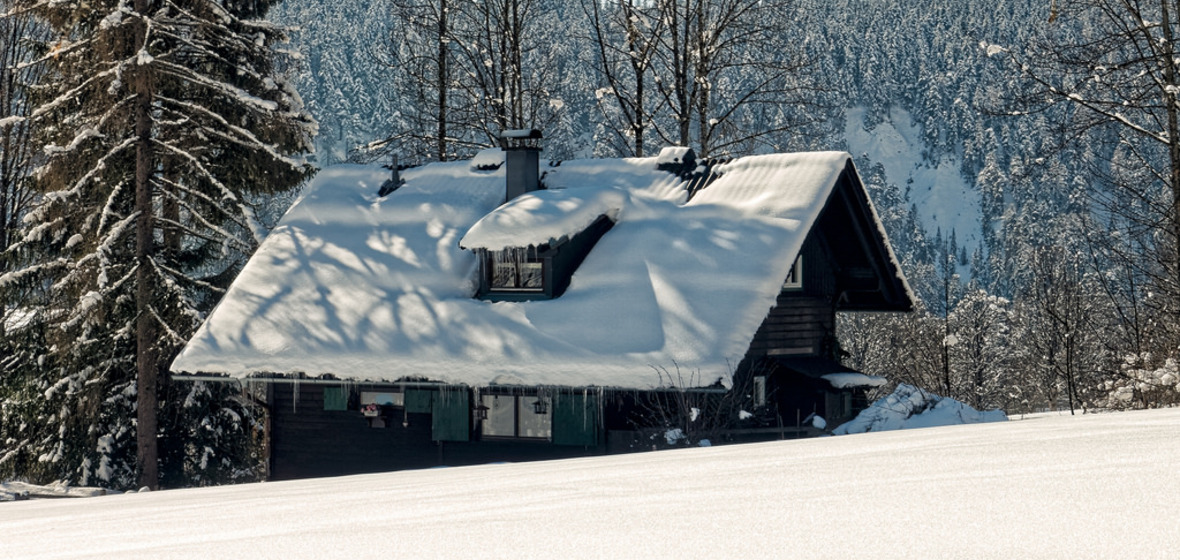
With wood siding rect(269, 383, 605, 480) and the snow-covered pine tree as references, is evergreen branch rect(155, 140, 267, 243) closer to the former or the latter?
the snow-covered pine tree

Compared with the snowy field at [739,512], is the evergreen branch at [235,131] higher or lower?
higher

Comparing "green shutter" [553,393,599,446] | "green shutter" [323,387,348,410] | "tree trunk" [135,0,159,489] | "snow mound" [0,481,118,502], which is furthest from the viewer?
"tree trunk" [135,0,159,489]

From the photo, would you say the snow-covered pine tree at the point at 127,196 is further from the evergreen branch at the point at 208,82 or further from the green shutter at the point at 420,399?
the green shutter at the point at 420,399

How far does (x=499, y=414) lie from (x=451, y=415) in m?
1.05

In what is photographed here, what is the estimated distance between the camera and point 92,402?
24141 mm

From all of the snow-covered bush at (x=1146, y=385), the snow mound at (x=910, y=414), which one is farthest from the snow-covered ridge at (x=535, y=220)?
the snow-covered bush at (x=1146, y=385)

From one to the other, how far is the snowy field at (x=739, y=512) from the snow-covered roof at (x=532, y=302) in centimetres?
1236

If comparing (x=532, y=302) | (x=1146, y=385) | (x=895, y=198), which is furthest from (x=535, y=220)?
(x=895, y=198)

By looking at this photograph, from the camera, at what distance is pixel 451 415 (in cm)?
2198

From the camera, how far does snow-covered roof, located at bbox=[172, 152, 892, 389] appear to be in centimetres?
2031

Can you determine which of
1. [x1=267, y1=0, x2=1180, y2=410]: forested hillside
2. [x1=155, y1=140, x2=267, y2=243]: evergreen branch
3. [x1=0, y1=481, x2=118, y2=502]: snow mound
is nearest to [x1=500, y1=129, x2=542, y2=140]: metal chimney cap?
[x1=267, y1=0, x2=1180, y2=410]: forested hillside

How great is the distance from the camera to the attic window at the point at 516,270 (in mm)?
22547

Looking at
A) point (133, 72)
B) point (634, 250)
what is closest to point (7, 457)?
point (133, 72)

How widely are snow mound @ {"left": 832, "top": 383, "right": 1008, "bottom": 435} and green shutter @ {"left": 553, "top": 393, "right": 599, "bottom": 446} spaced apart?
4.35 metres
